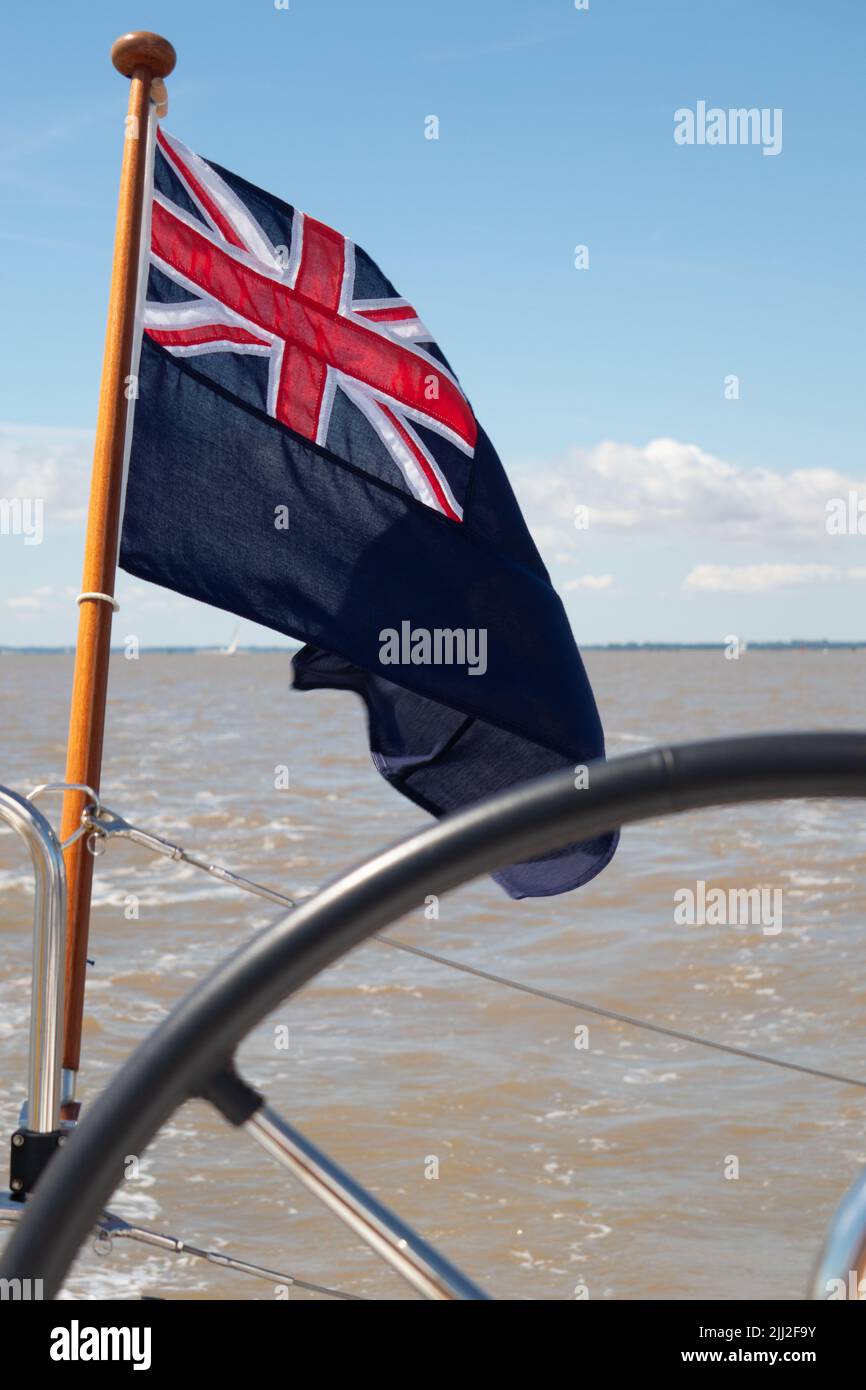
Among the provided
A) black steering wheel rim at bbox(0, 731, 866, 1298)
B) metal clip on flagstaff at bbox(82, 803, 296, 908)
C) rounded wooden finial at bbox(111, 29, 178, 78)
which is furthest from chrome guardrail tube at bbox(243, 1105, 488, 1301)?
rounded wooden finial at bbox(111, 29, 178, 78)

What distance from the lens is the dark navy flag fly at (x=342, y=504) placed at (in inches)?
130

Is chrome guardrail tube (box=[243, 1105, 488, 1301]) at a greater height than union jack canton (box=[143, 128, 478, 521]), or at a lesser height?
lesser

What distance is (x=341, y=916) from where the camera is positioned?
75cm

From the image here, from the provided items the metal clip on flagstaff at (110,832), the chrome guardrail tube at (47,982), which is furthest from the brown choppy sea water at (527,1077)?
the metal clip on flagstaff at (110,832)

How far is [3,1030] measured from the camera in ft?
24.8

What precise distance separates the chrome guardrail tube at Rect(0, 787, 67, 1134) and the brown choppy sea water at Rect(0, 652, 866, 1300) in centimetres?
31

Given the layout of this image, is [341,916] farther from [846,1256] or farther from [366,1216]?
[846,1256]

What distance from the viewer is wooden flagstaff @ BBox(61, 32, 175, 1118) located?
272 centimetres

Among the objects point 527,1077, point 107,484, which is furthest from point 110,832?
point 527,1077

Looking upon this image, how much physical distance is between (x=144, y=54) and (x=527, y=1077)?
5.25m

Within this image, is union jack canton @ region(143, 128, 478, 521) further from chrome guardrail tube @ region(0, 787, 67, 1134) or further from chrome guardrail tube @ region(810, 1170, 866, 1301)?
chrome guardrail tube @ region(810, 1170, 866, 1301)

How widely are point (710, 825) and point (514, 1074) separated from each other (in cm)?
934

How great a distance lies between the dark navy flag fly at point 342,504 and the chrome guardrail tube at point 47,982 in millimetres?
1219
